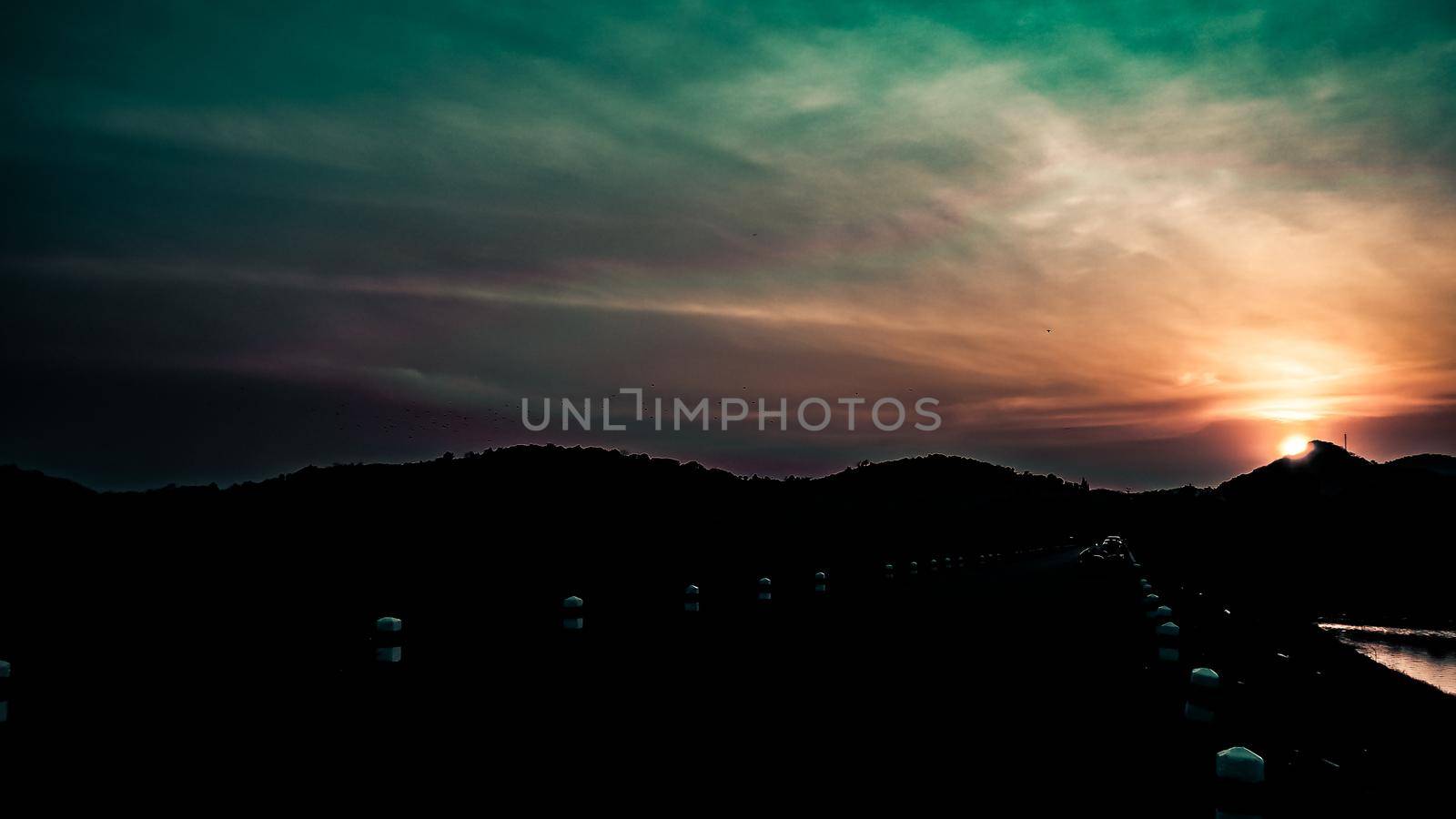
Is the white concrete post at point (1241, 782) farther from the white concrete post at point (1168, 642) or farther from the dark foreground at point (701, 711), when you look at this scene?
the white concrete post at point (1168, 642)

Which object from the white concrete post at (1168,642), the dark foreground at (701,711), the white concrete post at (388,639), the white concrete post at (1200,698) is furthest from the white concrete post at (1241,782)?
the white concrete post at (388,639)

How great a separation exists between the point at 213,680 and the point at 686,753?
9627mm

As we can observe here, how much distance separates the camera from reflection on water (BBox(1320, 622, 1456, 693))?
175ft

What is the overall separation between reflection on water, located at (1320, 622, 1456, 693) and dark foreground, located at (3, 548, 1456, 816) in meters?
30.4

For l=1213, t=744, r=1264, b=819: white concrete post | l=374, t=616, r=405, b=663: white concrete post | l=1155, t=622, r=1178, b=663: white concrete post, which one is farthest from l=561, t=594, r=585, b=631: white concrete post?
l=1213, t=744, r=1264, b=819: white concrete post

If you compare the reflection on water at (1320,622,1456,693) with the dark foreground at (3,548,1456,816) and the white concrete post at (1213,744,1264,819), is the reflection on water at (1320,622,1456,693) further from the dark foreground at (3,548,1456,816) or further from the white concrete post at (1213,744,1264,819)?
the white concrete post at (1213,744,1264,819)

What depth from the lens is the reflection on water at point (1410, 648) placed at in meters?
53.4

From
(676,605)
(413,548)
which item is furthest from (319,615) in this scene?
(413,548)

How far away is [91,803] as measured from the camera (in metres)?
8.57

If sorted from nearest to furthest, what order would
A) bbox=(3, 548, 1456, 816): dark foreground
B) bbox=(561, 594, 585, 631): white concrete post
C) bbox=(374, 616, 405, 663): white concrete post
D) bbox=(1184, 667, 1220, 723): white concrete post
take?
bbox=(3, 548, 1456, 816): dark foreground < bbox=(1184, 667, 1220, 723): white concrete post < bbox=(374, 616, 405, 663): white concrete post < bbox=(561, 594, 585, 631): white concrete post

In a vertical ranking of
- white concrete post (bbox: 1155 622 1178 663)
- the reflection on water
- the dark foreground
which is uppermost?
white concrete post (bbox: 1155 622 1178 663)

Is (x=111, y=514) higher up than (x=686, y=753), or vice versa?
(x=111, y=514)

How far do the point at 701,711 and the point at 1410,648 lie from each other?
6973 centimetres

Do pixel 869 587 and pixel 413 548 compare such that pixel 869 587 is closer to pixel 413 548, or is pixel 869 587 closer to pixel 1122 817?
pixel 413 548
